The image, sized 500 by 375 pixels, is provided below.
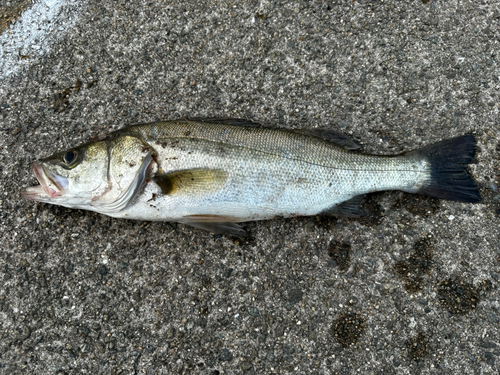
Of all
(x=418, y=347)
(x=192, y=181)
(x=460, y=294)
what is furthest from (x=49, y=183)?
(x=460, y=294)

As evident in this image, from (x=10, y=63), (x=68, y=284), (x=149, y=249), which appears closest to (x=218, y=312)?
(x=149, y=249)

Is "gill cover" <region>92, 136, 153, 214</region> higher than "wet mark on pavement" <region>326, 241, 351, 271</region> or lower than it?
higher

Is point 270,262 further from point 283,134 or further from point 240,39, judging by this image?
point 240,39

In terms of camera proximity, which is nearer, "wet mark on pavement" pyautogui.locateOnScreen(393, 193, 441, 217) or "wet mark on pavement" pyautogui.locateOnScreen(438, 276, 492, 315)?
"wet mark on pavement" pyautogui.locateOnScreen(438, 276, 492, 315)

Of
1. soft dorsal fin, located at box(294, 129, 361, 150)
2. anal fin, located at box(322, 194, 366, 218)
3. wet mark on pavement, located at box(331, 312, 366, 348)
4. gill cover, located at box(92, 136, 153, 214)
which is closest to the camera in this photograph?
gill cover, located at box(92, 136, 153, 214)

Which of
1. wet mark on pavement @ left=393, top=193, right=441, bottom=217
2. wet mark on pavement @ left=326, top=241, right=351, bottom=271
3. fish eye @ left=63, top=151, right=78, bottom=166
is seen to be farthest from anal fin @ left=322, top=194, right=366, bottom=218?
fish eye @ left=63, top=151, right=78, bottom=166

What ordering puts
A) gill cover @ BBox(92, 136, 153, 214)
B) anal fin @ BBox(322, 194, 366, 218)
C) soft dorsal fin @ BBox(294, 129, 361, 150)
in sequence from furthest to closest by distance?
soft dorsal fin @ BBox(294, 129, 361, 150) → anal fin @ BBox(322, 194, 366, 218) → gill cover @ BBox(92, 136, 153, 214)

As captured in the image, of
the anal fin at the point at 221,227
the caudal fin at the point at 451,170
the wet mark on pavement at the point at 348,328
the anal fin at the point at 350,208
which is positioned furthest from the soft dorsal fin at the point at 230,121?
the wet mark on pavement at the point at 348,328

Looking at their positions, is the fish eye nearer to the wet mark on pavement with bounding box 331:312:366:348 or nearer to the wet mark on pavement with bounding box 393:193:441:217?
the wet mark on pavement with bounding box 331:312:366:348
